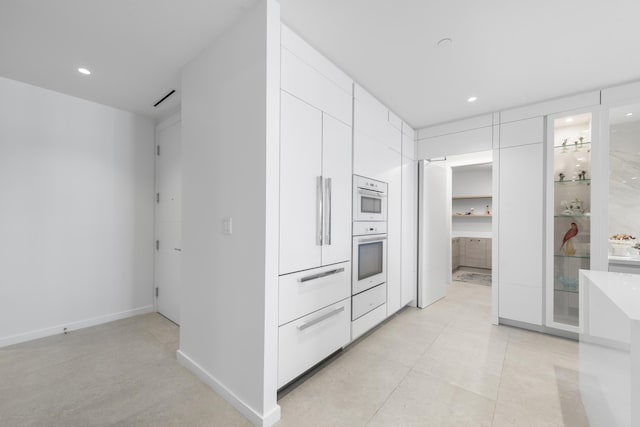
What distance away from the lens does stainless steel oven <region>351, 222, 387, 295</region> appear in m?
2.57

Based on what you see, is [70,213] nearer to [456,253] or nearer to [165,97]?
[165,97]

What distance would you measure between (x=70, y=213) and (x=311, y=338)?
3.13m

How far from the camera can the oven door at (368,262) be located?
2559 mm

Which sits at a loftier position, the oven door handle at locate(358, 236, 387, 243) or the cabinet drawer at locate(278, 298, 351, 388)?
the oven door handle at locate(358, 236, 387, 243)

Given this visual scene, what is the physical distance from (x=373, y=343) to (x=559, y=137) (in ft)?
10.3

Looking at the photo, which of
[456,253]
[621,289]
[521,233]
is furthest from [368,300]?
[456,253]

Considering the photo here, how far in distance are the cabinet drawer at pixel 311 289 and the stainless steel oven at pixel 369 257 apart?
0.16 meters

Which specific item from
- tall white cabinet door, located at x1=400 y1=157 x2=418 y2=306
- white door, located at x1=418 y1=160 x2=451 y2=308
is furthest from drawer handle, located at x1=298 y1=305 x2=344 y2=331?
white door, located at x1=418 y1=160 x2=451 y2=308

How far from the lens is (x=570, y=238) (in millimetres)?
2920

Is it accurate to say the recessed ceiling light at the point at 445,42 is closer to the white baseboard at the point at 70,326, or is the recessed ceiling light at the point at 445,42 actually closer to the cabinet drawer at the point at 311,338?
the cabinet drawer at the point at 311,338

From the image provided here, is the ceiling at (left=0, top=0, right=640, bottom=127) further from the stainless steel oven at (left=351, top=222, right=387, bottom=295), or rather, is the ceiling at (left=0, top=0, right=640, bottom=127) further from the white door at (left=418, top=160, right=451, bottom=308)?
the stainless steel oven at (left=351, top=222, right=387, bottom=295)

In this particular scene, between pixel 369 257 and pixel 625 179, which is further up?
pixel 625 179

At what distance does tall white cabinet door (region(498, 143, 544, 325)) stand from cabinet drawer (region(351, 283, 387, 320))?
1551mm

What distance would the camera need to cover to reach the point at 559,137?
9.78ft
